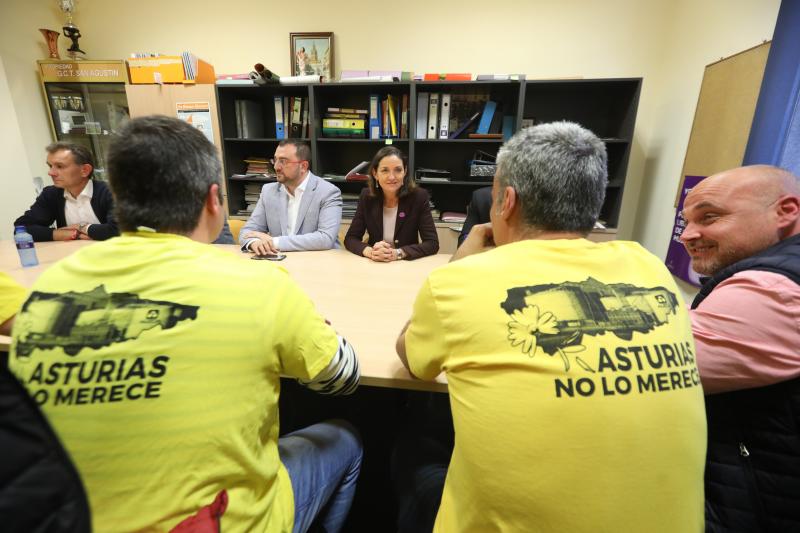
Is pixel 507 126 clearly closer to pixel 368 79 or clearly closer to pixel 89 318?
pixel 368 79

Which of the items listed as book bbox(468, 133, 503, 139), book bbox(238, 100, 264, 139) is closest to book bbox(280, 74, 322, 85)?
book bbox(238, 100, 264, 139)

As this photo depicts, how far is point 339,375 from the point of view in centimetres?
83

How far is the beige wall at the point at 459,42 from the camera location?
106 inches

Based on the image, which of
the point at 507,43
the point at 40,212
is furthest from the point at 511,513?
the point at 507,43

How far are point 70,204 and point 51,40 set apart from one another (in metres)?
2.03

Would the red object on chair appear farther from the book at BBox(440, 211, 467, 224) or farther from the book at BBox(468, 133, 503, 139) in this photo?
the book at BBox(468, 133, 503, 139)

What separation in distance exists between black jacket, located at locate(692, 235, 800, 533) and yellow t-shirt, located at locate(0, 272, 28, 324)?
5.95ft

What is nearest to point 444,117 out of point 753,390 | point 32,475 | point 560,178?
point 560,178

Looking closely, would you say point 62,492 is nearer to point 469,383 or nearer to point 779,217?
point 469,383

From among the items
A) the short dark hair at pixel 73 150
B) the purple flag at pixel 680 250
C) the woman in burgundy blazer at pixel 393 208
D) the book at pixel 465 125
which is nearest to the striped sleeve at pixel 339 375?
the woman in burgundy blazer at pixel 393 208

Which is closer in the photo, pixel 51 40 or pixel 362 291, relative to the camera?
pixel 362 291

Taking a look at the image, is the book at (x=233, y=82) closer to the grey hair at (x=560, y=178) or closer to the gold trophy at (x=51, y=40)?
the gold trophy at (x=51, y=40)

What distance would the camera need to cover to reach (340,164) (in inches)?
136

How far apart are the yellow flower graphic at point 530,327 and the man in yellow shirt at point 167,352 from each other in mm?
395
